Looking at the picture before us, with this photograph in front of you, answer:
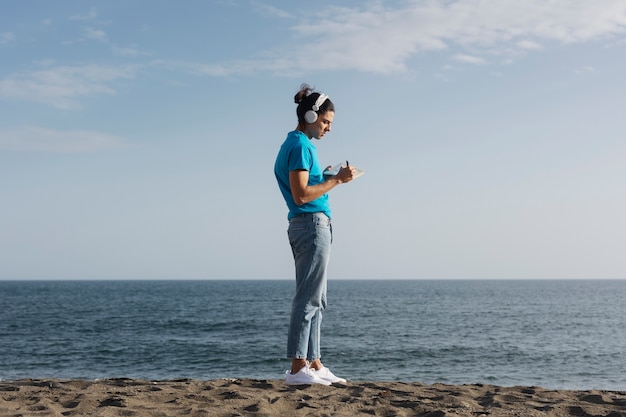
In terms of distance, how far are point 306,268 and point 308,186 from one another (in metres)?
0.70

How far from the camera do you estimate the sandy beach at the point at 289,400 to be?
439cm

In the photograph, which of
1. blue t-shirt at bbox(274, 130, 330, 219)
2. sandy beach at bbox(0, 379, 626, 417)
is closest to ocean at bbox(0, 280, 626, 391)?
sandy beach at bbox(0, 379, 626, 417)

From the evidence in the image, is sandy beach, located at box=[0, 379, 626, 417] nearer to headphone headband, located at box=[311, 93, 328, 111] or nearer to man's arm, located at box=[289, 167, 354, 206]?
man's arm, located at box=[289, 167, 354, 206]

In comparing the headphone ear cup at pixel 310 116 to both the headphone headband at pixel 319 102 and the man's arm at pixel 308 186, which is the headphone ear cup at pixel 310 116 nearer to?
the headphone headband at pixel 319 102

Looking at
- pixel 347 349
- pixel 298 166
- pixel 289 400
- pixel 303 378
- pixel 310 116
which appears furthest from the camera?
pixel 347 349

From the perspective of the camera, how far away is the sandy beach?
4395mm

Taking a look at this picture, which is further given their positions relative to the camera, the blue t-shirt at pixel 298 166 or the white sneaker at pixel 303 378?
the white sneaker at pixel 303 378

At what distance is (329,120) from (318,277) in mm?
1330

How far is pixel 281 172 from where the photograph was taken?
521cm

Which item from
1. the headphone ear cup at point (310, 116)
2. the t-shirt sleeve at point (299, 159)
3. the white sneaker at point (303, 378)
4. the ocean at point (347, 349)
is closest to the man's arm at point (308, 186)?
the t-shirt sleeve at point (299, 159)

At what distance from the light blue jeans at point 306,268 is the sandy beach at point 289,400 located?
450 millimetres

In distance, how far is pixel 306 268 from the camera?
5.10m

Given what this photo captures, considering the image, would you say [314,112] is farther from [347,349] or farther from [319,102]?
[347,349]

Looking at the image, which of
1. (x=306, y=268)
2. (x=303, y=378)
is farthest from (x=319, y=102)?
(x=303, y=378)
